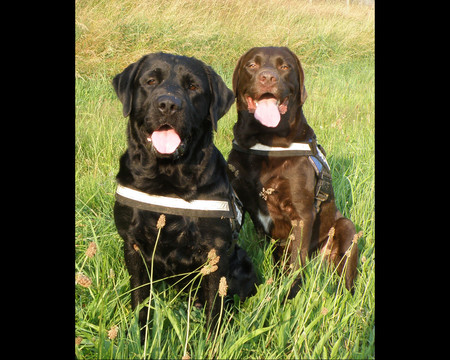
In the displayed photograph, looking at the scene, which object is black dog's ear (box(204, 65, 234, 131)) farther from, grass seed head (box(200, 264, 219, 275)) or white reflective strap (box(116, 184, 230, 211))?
grass seed head (box(200, 264, 219, 275))

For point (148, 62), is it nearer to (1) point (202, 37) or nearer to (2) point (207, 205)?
(2) point (207, 205)

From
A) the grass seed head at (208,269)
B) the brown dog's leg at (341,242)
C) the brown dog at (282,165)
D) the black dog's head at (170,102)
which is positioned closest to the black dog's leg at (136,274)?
the black dog's head at (170,102)

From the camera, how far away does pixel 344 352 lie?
1984 millimetres

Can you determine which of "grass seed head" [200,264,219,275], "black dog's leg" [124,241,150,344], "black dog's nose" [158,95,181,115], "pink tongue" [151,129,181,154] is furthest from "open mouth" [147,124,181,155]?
"grass seed head" [200,264,219,275]

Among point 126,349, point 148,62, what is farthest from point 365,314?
point 148,62

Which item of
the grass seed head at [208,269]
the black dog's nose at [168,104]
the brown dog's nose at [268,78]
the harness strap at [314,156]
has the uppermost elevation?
the brown dog's nose at [268,78]

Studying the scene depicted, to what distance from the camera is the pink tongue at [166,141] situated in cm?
229

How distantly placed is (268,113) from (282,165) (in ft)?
1.29

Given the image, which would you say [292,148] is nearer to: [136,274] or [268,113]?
[268,113]

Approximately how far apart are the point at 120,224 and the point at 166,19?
5.90 meters

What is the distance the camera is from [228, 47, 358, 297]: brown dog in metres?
3.08

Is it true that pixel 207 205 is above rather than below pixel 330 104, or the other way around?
below

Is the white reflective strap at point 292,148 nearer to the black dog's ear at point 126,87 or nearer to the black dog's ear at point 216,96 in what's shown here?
the black dog's ear at point 216,96

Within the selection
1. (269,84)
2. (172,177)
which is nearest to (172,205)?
(172,177)
